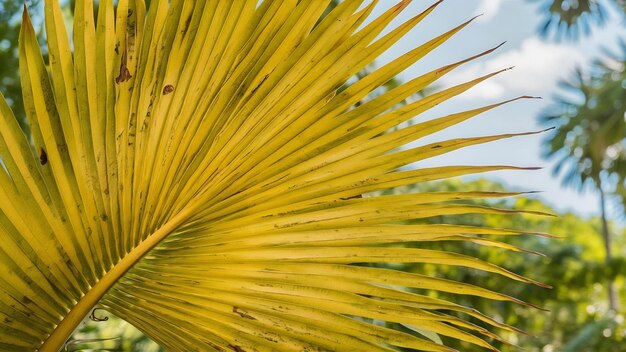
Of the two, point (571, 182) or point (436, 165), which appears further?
point (571, 182)

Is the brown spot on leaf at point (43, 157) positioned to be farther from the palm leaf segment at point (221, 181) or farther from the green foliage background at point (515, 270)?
the green foliage background at point (515, 270)

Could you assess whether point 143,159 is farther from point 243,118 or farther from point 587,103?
point 587,103

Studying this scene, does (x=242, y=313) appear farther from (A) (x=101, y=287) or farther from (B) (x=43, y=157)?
(B) (x=43, y=157)

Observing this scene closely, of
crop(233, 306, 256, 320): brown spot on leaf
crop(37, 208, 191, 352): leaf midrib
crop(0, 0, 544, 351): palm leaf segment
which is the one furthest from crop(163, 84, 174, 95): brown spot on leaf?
crop(233, 306, 256, 320): brown spot on leaf

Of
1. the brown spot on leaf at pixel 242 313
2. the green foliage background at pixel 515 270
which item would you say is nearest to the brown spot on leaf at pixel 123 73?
the brown spot on leaf at pixel 242 313

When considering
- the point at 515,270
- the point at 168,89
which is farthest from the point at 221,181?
the point at 515,270

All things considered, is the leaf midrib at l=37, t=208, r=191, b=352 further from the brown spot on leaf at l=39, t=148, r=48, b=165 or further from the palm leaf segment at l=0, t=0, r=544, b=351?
the brown spot on leaf at l=39, t=148, r=48, b=165

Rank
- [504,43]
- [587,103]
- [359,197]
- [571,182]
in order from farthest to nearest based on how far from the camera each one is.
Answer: [571,182] → [587,103] → [359,197] → [504,43]

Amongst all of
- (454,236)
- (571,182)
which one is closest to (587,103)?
(571,182)
